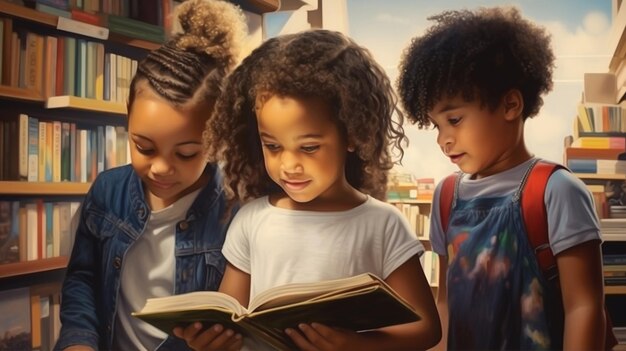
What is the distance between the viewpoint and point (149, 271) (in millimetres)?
1622

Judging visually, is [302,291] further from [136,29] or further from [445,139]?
[136,29]

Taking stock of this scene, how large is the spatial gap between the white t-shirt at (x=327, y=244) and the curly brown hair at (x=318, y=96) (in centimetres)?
6

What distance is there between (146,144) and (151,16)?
354mm

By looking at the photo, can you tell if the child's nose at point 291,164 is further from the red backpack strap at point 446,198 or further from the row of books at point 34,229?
the row of books at point 34,229

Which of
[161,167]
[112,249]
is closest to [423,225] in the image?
[161,167]

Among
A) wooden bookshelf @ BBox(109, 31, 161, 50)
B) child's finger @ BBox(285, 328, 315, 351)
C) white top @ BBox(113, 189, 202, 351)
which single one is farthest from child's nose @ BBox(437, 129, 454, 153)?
wooden bookshelf @ BBox(109, 31, 161, 50)

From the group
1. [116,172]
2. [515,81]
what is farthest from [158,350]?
[515,81]

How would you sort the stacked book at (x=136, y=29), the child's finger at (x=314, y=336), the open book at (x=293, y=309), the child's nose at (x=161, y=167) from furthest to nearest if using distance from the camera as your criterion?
the stacked book at (x=136, y=29) < the child's nose at (x=161, y=167) < the child's finger at (x=314, y=336) < the open book at (x=293, y=309)

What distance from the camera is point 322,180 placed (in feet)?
4.55

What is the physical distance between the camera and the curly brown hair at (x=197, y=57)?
1.54 m

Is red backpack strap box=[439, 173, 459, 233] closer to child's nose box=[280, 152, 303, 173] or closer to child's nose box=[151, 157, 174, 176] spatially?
child's nose box=[280, 152, 303, 173]

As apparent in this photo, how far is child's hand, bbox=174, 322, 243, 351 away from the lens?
1.33 meters

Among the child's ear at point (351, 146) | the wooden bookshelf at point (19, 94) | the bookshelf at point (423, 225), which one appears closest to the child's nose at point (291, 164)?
the child's ear at point (351, 146)

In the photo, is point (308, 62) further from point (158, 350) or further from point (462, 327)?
point (158, 350)
